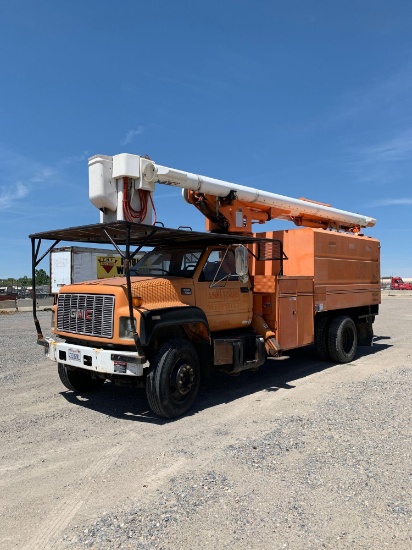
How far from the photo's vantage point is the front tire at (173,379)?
5504mm

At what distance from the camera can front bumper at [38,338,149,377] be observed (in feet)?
17.5

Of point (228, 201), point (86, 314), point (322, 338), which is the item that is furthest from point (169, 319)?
point (322, 338)

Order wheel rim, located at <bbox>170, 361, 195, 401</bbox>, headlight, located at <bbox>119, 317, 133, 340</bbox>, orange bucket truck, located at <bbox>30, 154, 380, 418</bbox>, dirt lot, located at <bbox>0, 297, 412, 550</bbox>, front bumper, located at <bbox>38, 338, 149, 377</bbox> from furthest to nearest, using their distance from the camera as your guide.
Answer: wheel rim, located at <bbox>170, 361, 195, 401</bbox>
orange bucket truck, located at <bbox>30, 154, 380, 418</bbox>
headlight, located at <bbox>119, 317, 133, 340</bbox>
front bumper, located at <bbox>38, 338, 149, 377</bbox>
dirt lot, located at <bbox>0, 297, 412, 550</bbox>

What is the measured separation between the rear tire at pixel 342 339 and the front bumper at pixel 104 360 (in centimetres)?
513

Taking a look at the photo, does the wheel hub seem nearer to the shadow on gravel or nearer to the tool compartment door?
the shadow on gravel

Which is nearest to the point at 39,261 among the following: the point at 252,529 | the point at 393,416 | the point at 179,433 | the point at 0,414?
the point at 0,414

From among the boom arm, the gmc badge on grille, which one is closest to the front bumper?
the gmc badge on grille

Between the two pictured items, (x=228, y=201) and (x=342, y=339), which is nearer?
(x=228, y=201)

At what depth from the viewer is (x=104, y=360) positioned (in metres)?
5.48

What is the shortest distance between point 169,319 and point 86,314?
3.84 ft

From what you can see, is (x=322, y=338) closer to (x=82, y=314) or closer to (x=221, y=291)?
(x=221, y=291)

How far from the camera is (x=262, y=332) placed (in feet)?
25.1

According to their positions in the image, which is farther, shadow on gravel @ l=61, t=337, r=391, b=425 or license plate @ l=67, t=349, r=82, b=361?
shadow on gravel @ l=61, t=337, r=391, b=425

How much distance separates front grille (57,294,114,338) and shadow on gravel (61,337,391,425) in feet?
3.97
